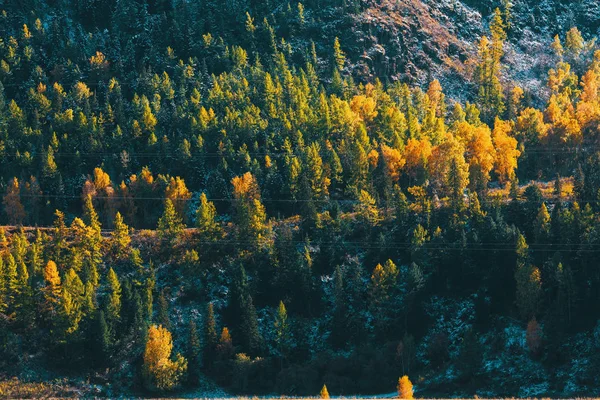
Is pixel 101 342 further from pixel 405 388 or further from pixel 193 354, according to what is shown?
pixel 405 388

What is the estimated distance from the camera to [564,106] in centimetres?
17900

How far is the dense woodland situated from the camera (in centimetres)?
11462

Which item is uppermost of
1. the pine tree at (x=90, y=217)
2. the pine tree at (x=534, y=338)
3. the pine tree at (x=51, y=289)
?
the pine tree at (x=90, y=217)

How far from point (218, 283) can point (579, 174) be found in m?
60.4

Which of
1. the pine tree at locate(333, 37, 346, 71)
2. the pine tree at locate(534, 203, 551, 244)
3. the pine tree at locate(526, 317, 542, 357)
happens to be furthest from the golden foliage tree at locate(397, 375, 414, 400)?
the pine tree at locate(333, 37, 346, 71)

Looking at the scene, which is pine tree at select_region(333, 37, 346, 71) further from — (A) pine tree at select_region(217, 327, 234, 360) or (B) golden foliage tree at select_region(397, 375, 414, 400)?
(B) golden foliage tree at select_region(397, 375, 414, 400)

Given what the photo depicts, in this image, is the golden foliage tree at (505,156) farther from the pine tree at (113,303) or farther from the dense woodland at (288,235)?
the pine tree at (113,303)

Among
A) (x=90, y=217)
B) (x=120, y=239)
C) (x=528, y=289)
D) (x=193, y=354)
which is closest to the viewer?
(x=528, y=289)

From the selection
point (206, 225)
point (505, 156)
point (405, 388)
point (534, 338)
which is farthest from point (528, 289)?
point (206, 225)

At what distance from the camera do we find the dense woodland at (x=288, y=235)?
376ft

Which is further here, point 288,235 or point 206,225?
point 206,225

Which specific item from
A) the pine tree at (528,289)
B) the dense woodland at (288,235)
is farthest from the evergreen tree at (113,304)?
the pine tree at (528,289)

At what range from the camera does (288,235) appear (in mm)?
132375

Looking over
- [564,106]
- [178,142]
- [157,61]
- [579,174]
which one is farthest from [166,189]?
[564,106]
